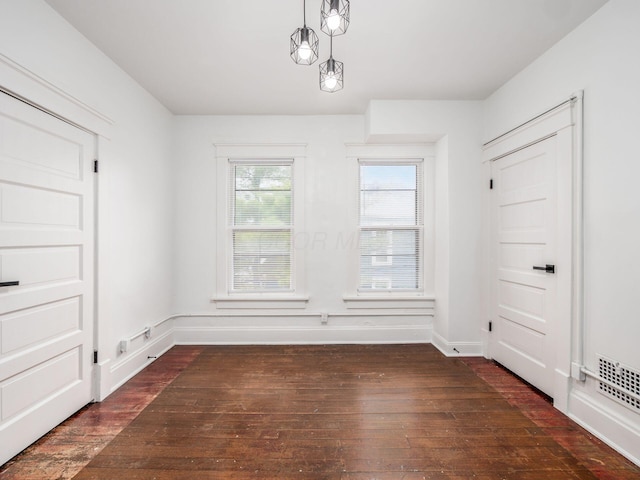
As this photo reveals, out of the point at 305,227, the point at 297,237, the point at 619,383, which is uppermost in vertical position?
the point at 305,227

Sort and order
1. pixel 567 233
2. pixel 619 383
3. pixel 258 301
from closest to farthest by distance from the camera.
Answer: pixel 619 383 → pixel 567 233 → pixel 258 301

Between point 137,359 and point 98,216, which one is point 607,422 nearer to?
point 137,359

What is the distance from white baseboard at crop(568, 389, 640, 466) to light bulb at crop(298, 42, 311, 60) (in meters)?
2.78

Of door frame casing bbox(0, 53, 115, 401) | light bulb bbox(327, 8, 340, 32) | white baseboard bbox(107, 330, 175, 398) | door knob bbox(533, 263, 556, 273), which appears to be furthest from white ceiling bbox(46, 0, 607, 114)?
white baseboard bbox(107, 330, 175, 398)

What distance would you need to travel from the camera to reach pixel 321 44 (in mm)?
2402

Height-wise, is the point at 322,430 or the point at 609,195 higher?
the point at 609,195

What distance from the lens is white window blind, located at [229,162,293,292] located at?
380cm

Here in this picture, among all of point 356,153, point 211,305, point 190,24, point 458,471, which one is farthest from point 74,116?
point 458,471

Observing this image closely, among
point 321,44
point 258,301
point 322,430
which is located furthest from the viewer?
point 258,301

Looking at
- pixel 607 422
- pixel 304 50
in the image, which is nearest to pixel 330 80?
pixel 304 50

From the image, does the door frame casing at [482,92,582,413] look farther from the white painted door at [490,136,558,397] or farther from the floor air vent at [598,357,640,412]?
the floor air vent at [598,357,640,412]

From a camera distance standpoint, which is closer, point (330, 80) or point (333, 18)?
point (333, 18)

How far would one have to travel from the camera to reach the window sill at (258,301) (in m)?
3.73

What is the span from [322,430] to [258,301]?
1.89 meters
